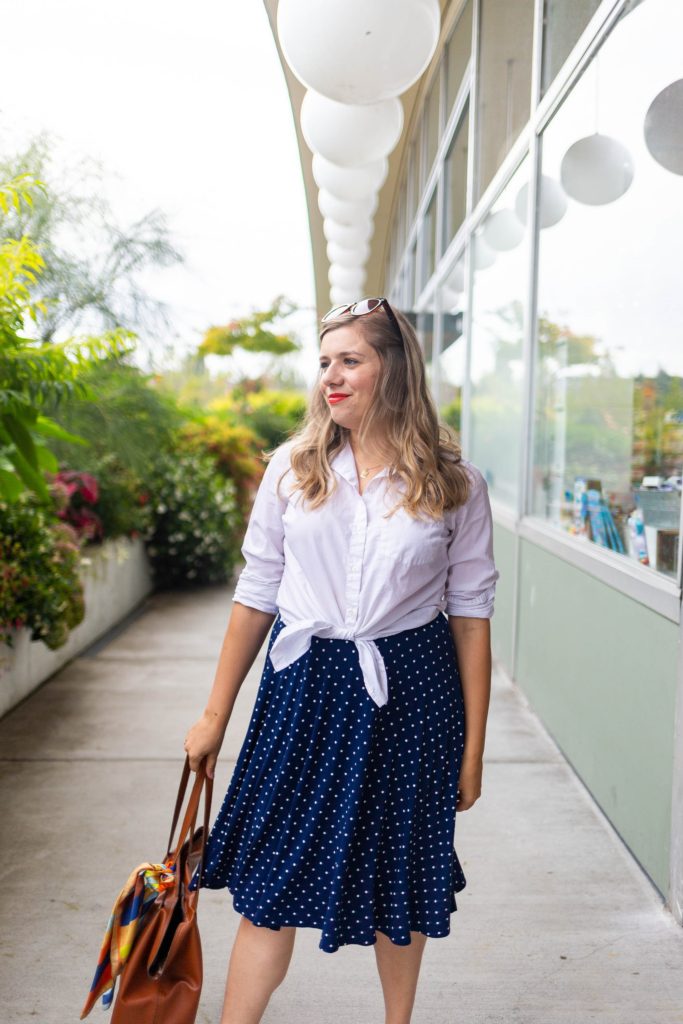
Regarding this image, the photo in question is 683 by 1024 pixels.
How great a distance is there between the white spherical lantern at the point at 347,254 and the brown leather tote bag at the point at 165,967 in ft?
26.4

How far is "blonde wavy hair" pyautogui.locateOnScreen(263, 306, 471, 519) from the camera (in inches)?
64.3

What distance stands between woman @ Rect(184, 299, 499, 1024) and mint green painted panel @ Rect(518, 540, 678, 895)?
919 mm

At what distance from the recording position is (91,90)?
273 inches

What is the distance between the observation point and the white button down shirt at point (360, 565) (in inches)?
62.4

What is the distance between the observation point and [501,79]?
16.5 feet

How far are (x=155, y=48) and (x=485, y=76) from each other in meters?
4.63

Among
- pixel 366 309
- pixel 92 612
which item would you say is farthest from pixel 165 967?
pixel 92 612

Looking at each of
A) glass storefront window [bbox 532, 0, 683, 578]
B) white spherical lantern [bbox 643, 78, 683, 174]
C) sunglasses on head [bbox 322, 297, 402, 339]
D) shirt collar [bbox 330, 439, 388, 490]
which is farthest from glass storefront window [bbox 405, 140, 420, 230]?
shirt collar [bbox 330, 439, 388, 490]

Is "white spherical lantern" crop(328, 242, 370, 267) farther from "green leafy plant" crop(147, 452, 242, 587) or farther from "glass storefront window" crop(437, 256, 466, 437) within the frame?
"green leafy plant" crop(147, 452, 242, 587)

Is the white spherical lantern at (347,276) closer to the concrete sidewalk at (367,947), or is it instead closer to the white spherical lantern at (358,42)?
the white spherical lantern at (358,42)

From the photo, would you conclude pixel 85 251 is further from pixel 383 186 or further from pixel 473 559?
pixel 383 186

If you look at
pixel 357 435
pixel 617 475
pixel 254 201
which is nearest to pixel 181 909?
pixel 357 435

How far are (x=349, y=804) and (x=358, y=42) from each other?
8.80 feet

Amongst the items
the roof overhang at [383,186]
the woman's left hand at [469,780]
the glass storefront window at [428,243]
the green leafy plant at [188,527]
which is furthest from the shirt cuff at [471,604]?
the glass storefront window at [428,243]
